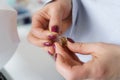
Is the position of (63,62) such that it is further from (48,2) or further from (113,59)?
(48,2)

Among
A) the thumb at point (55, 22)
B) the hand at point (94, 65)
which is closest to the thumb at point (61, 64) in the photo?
the hand at point (94, 65)

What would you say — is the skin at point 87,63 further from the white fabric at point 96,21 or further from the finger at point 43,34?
the white fabric at point 96,21

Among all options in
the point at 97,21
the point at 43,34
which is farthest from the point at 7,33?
the point at 97,21

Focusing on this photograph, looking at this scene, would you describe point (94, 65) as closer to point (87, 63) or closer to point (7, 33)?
point (87, 63)

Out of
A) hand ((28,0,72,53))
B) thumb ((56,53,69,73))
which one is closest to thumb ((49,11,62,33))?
hand ((28,0,72,53))

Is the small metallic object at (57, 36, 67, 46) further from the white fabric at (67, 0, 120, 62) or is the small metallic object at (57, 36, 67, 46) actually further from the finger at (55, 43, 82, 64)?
the white fabric at (67, 0, 120, 62)

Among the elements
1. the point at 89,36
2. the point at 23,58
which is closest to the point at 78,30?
the point at 89,36
